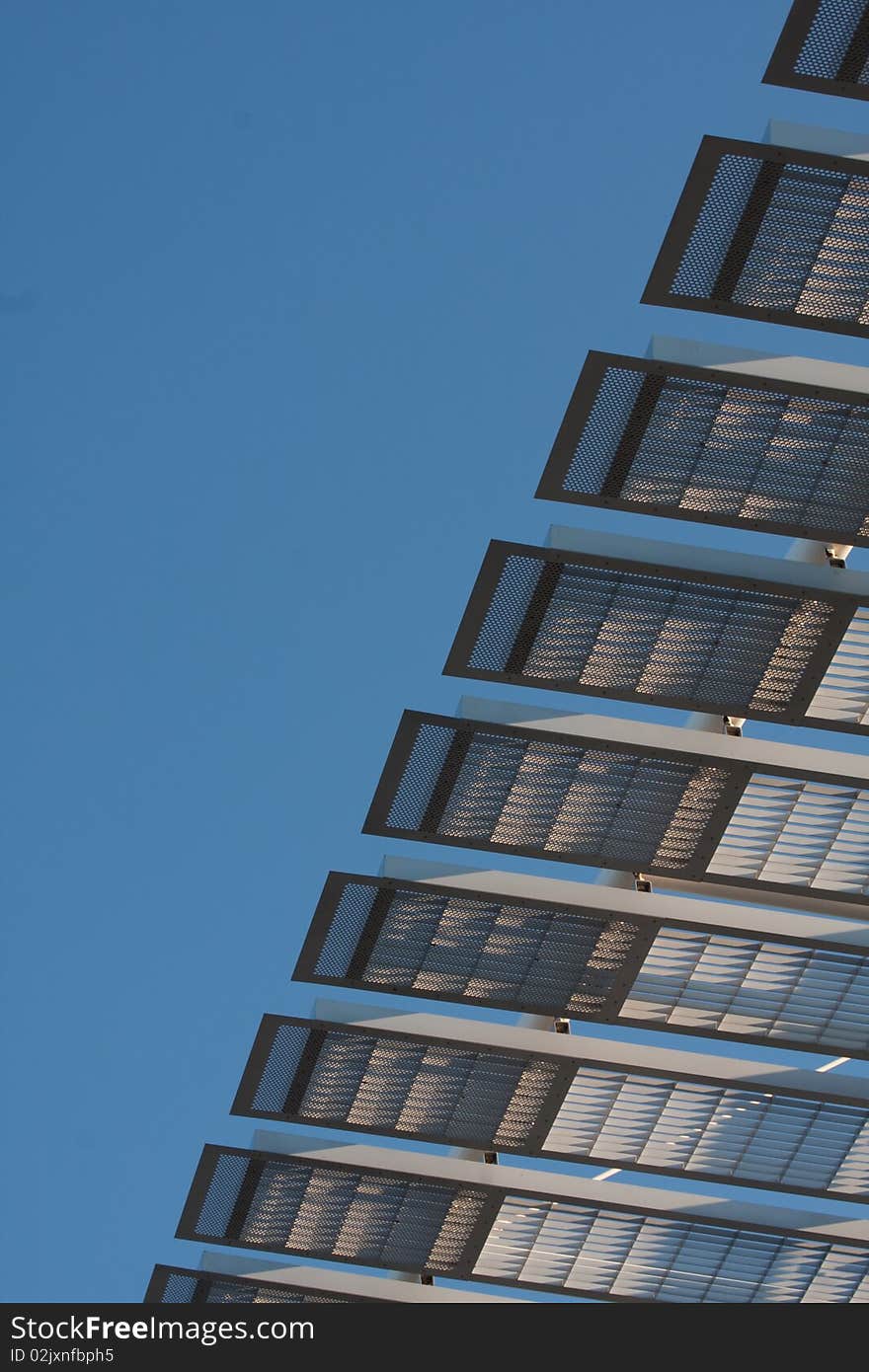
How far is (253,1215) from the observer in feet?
85.8

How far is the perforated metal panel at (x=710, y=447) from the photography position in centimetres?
1903

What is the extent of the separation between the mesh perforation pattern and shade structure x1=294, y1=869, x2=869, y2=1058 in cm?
82

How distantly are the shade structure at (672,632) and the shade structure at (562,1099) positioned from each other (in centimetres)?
560

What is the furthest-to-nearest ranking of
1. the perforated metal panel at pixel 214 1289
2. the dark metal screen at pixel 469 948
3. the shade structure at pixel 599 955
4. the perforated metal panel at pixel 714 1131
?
the perforated metal panel at pixel 214 1289, the perforated metal panel at pixel 714 1131, the shade structure at pixel 599 955, the dark metal screen at pixel 469 948

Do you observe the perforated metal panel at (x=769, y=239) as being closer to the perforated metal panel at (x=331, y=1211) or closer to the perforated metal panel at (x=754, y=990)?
the perforated metal panel at (x=754, y=990)

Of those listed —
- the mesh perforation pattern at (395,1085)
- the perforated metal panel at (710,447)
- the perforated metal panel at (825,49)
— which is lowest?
the mesh perforation pattern at (395,1085)

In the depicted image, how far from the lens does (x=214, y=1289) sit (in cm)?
2666

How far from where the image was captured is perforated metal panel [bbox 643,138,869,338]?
17.8m

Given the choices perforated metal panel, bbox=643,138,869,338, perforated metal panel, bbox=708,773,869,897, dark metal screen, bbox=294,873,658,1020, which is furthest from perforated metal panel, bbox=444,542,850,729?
dark metal screen, bbox=294,873,658,1020

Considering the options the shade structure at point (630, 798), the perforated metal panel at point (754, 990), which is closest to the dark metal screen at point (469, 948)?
the perforated metal panel at point (754, 990)

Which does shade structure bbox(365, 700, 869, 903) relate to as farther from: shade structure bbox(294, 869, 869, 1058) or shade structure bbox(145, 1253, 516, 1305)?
shade structure bbox(145, 1253, 516, 1305)

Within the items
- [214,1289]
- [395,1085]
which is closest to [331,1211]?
[214,1289]
